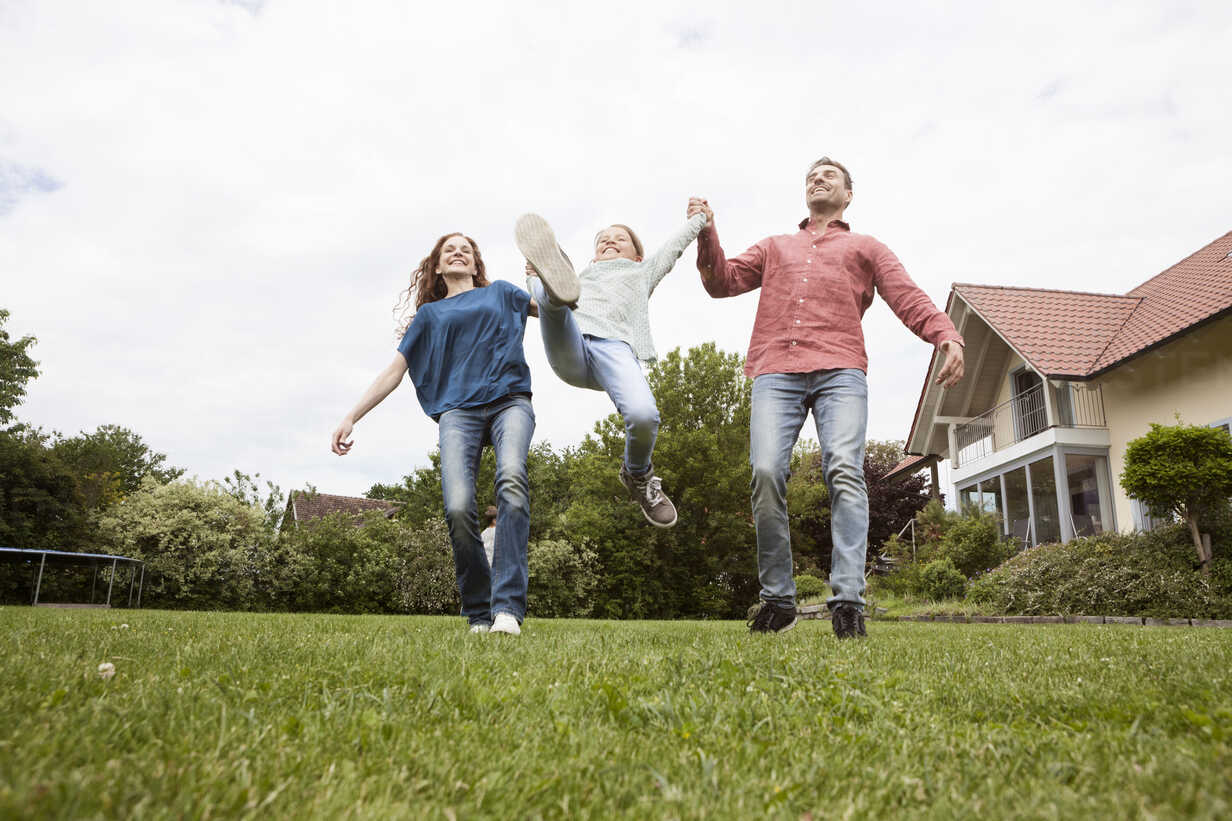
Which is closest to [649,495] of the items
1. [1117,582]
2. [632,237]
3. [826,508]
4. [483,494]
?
[632,237]

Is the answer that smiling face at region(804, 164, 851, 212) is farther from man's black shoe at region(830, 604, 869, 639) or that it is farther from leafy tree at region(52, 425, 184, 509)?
leafy tree at region(52, 425, 184, 509)

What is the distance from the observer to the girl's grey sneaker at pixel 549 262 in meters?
3.94

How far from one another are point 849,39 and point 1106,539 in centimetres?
782

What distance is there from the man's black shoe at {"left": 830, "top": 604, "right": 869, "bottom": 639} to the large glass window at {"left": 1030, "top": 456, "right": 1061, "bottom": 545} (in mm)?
16933

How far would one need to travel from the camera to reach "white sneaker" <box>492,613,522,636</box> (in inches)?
156

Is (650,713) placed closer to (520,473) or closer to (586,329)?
(520,473)

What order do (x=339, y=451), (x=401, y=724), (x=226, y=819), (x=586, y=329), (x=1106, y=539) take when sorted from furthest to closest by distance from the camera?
1. (x=1106, y=539)
2. (x=586, y=329)
3. (x=339, y=451)
4. (x=401, y=724)
5. (x=226, y=819)

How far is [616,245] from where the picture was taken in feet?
17.7

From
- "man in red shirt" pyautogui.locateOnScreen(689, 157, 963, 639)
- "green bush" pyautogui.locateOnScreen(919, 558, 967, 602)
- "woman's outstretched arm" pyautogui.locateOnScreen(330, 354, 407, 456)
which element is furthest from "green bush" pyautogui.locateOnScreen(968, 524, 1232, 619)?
"woman's outstretched arm" pyautogui.locateOnScreen(330, 354, 407, 456)

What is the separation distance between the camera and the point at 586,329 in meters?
Result: 4.98

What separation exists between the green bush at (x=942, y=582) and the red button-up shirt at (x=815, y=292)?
10548 millimetres

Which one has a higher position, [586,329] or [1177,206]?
[1177,206]

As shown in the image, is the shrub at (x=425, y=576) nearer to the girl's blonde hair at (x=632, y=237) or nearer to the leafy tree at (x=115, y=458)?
the girl's blonde hair at (x=632, y=237)

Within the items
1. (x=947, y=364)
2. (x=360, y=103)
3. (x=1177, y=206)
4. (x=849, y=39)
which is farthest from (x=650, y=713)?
(x=1177, y=206)
